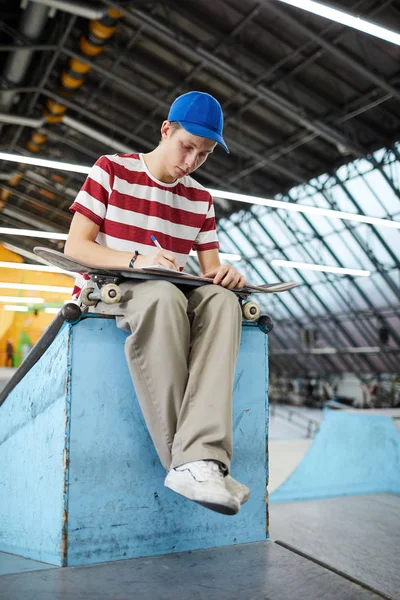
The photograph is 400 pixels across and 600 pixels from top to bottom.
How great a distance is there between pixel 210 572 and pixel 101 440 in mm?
466

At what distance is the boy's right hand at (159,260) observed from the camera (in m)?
1.50

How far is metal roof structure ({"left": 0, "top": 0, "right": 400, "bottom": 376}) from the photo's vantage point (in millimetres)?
8812

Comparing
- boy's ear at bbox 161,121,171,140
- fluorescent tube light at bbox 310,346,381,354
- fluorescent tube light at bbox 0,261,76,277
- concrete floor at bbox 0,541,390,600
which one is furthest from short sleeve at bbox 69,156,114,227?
fluorescent tube light at bbox 310,346,381,354

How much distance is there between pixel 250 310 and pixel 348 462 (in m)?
3.20


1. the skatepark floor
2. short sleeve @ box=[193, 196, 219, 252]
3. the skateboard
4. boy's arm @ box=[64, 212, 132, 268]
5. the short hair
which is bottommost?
the skatepark floor

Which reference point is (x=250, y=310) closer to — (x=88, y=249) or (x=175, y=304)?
(x=175, y=304)

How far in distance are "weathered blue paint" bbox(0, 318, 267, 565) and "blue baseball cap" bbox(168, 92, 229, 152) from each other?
0.65 metres

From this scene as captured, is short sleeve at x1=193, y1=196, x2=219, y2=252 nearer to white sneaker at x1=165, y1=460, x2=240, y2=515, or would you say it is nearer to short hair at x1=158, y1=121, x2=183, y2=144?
short hair at x1=158, y1=121, x2=183, y2=144

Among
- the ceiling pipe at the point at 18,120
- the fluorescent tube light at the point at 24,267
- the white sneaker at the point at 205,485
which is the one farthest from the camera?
the ceiling pipe at the point at 18,120

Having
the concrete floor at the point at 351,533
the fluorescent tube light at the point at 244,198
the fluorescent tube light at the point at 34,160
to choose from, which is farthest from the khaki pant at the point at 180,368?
the fluorescent tube light at the point at 34,160

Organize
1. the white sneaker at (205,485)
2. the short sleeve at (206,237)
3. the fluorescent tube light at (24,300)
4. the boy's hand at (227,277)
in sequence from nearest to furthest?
the white sneaker at (205,485) < the boy's hand at (227,277) < the short sleeve at (206,237) < the fluorescent tube light at (24,300)

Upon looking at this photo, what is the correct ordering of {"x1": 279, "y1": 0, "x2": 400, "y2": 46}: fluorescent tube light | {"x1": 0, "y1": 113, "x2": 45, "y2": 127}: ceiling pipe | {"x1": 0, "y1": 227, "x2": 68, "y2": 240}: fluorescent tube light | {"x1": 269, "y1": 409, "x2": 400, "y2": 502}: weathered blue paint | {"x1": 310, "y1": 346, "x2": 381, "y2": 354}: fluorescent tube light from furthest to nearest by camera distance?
{"x1": 310, "y1": 346, "x2": 381, "y2": 354}: fluorescent tube light, {"x1": 0, "y1": 113, "x2": 45, "y2": 127}: ceiling pipe, {"x1": 0, "y1": 227, "x2": 68, "y2": 240}: fluorescent tube light, {"x1": 269, "y1": 409, "x2": 400, "y2": 502}: weathered blue paint, {"x1": 279, "y1": 0, "x2": 400, "y2": 46}: fluorescent tube light

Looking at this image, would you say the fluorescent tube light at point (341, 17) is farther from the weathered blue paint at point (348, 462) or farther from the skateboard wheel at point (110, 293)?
the skateboard wheel at point (110, 293)

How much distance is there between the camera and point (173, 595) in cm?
126
